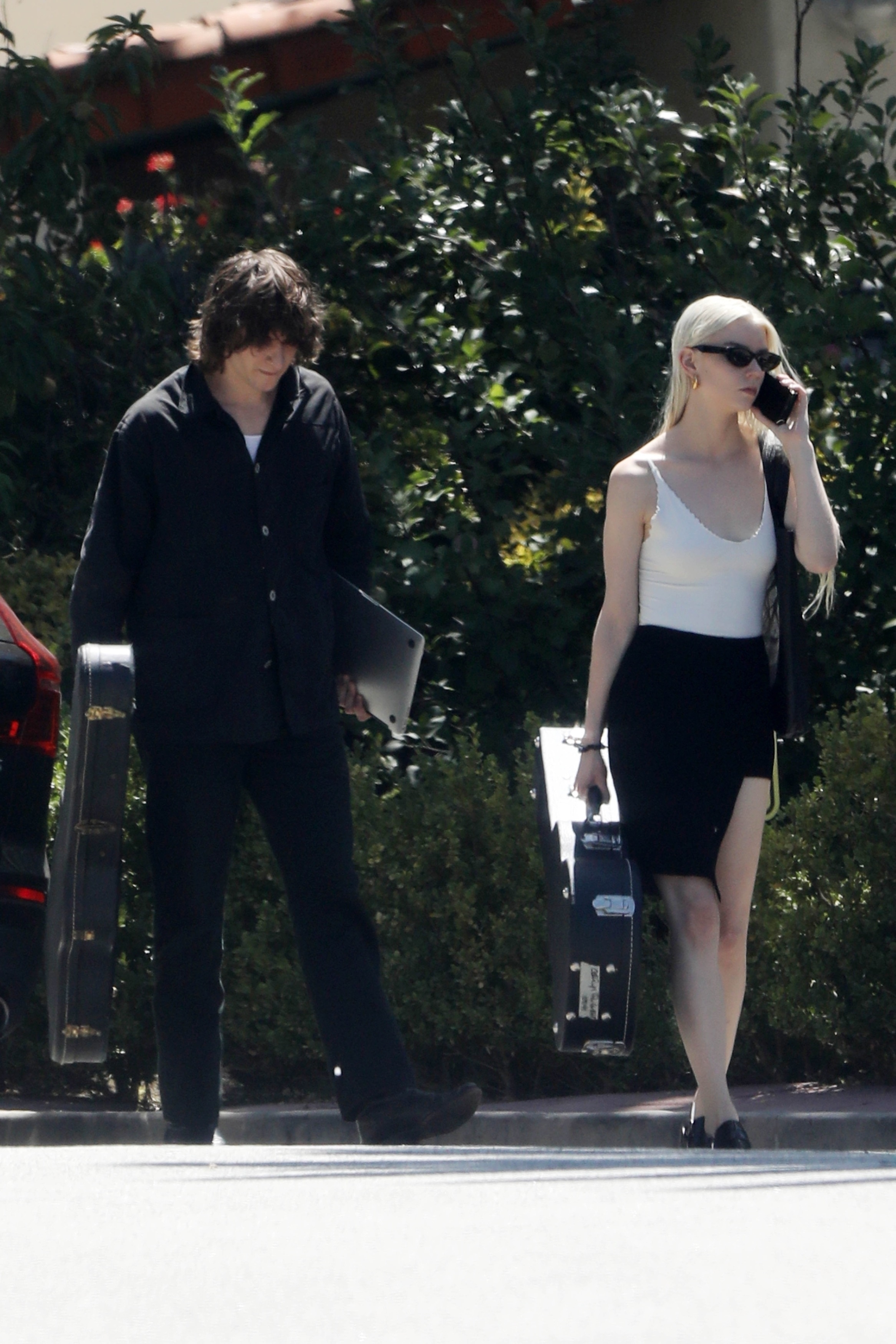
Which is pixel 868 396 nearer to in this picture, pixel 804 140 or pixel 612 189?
pixel 804 140

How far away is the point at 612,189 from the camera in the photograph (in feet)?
25.5

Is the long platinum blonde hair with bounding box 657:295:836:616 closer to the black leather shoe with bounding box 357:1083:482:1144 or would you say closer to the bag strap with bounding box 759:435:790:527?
the bag strap with bounding box 759:435:790:527

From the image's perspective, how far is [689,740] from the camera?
15.9ft

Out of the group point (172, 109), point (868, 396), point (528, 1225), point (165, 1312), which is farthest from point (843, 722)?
point (172, 109)

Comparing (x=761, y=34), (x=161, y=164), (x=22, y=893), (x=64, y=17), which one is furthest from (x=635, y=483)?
(x=64, y=17)

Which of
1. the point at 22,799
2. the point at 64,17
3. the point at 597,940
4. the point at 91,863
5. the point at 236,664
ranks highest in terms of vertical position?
the point at 64,17

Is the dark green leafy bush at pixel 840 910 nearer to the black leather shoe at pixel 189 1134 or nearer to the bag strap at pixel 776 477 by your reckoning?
the bag strap at pixel 776 477

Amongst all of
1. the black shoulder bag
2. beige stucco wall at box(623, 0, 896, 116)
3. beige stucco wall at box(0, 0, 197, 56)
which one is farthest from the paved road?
beige stucco wall at box(0, 0, 197, 56)

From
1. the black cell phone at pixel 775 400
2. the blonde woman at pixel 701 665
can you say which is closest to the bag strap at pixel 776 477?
the blonde woman at pixel 701 665

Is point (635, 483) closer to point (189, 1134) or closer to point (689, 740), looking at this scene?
point (689, 740)

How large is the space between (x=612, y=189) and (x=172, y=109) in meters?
2.81

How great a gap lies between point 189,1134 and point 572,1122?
3.94ft

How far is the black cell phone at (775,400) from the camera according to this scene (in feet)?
15.9

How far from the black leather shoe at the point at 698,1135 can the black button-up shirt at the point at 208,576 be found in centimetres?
119
